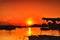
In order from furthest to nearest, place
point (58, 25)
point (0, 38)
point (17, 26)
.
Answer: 1. point (17, 26)
2. point (0, 38)
3. point (58, 25)

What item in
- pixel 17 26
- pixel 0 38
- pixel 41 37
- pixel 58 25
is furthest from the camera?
pixel 17 26

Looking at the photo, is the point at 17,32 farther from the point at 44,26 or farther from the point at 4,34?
the point at 44,26

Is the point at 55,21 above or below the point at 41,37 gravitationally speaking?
above

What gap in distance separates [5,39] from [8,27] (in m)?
0.53

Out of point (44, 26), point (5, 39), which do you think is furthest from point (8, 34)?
point (44, 26)

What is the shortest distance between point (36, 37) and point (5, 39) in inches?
143

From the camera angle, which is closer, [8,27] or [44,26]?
A: [44,26]

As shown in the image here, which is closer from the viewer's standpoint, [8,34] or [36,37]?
[36,37]

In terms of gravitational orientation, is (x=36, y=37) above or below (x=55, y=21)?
below

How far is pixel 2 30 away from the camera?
10.9 metres

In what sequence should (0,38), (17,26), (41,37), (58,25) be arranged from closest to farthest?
(41,37) < (58,25) < (0,38) < (17,26)

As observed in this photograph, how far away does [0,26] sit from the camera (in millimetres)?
10219

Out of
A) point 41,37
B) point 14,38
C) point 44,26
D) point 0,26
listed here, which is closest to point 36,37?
point 41,37

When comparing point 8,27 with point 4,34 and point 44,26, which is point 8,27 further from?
point 44,26
